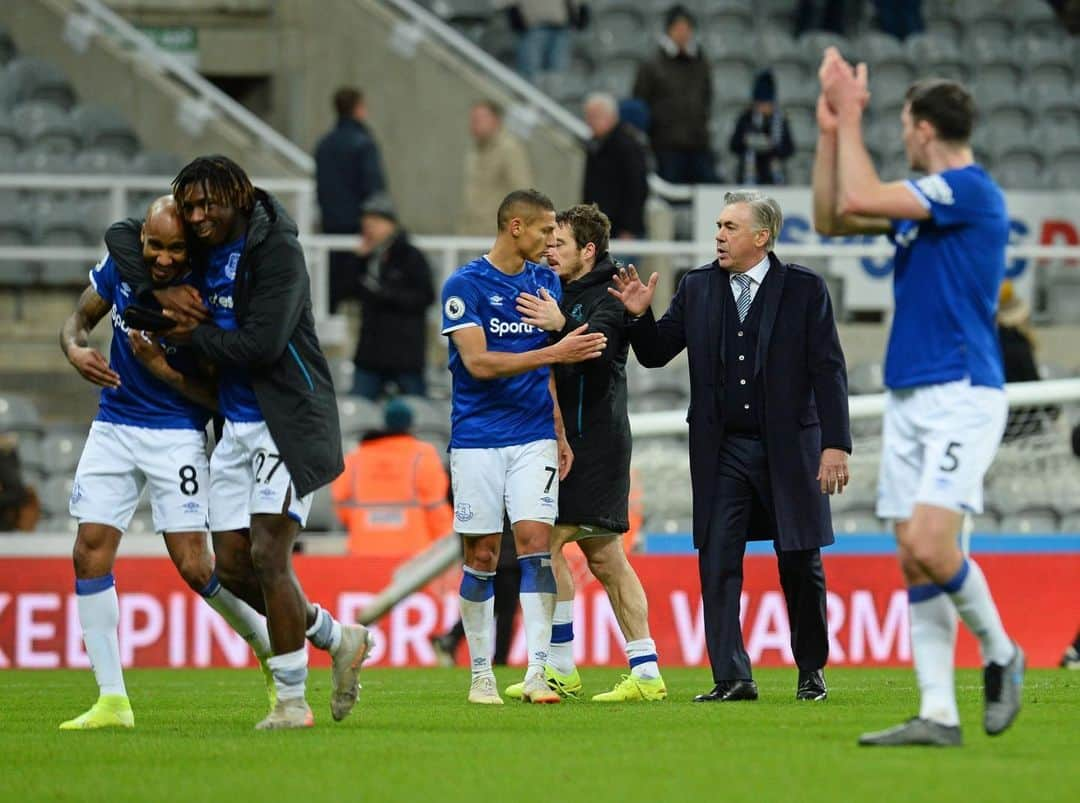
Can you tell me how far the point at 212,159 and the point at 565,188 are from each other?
38.7 feet

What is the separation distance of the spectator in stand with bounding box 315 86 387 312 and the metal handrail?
86 cm

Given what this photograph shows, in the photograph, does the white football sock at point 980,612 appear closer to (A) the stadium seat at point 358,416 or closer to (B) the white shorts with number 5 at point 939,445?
(B) the white shorts with number 5 at point 939,445

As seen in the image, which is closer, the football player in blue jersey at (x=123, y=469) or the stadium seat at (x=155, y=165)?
the football player in blue jersey at (x=123, y=469)

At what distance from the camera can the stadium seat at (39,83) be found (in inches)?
784

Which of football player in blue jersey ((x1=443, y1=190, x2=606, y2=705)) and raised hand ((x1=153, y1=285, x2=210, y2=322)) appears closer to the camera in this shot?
raised hand ((x1=153, y1=285, x2=210, y2=322))

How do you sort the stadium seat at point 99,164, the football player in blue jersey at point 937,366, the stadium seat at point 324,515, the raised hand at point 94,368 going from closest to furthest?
the football player in blue jersey at point 937,366 < the raised hand at point 94,368 < the stadium seat at point 324,515 < the stadium seat at point 99,164

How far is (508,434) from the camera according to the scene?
9.45 m

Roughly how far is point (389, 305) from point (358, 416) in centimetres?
84

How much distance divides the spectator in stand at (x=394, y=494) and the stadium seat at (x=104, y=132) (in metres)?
5.65

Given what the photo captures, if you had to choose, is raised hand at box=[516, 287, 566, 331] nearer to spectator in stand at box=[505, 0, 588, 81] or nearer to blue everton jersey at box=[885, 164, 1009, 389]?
blue everton jersey at box=[885, 164, 1009, 389]

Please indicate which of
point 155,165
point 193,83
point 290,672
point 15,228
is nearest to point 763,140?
point 193,83

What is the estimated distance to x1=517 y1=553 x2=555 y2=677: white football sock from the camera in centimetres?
944

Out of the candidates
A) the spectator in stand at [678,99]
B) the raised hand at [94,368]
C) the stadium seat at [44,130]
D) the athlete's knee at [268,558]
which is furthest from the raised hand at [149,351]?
the spectator in stand at [678,99]

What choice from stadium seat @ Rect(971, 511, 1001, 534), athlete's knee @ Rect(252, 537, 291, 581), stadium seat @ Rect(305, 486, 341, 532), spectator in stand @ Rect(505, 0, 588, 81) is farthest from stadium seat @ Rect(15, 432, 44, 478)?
athlete's knee @ Rect(252, 537, 291, 581)
